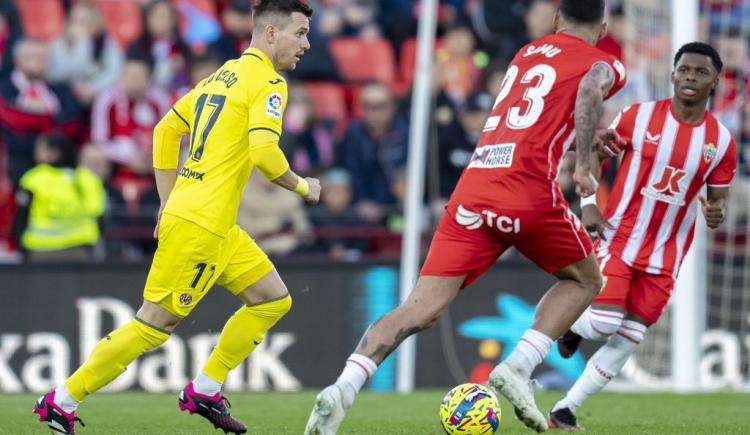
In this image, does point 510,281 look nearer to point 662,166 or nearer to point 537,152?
point 662,166

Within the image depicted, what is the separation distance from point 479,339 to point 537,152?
668 cm

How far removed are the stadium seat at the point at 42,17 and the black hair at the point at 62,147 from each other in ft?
8.39

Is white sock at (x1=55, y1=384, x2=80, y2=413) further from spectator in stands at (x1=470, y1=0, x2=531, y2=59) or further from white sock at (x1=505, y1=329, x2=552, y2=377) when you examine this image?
spectator in stands at (x1=470, y1=0, x2=531, y2=59)

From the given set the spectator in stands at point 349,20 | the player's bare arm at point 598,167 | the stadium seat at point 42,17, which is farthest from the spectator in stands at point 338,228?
the player's bare arm at point 598,167

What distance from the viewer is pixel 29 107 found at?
14.5 m

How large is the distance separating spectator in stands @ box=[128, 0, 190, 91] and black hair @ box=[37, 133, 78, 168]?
222 cm

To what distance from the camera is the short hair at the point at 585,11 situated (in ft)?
23.5

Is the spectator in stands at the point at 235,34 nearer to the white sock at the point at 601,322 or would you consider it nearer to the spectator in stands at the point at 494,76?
the spectator in stands at the point at 494,76

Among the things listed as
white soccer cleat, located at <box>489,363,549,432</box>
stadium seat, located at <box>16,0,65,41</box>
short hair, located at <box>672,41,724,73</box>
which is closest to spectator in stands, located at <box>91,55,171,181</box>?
stadium seat, located at <box>16,0,65,41</box>

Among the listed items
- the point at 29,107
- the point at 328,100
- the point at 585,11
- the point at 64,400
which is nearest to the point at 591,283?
the point at 585,11

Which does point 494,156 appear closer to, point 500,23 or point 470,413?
point 470,413

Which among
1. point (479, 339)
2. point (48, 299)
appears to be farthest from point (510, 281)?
point (48, 299)

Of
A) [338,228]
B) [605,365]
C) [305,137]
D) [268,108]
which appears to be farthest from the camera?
[305,137]

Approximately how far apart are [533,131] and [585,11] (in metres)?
0.71
